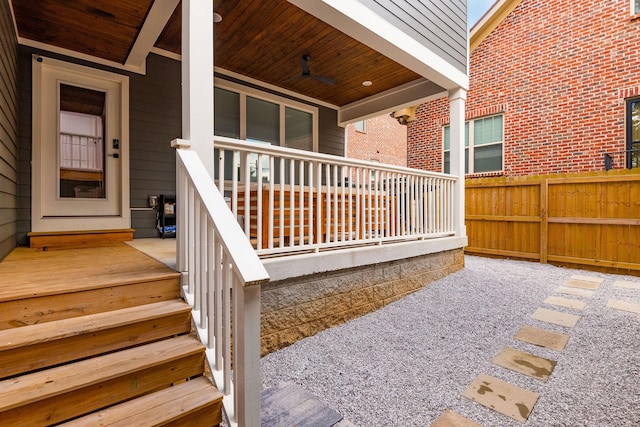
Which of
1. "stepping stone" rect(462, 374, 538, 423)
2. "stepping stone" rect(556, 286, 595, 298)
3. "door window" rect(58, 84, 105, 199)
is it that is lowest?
"stepping stone" rect(462, 374, 538, 423)

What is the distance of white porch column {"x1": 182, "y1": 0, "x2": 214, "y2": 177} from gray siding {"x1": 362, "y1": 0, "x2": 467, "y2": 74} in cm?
185

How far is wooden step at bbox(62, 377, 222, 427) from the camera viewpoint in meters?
1.38

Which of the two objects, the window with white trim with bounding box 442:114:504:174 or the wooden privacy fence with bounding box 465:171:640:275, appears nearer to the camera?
the wooden privacy fence with bounding box 465:171:640:275

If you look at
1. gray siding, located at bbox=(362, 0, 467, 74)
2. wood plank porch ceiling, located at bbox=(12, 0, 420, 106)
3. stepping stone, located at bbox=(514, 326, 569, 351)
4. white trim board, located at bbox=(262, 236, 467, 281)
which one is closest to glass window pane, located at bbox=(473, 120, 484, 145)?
gray siding, located at bbox=(362, 0, 467, 74)

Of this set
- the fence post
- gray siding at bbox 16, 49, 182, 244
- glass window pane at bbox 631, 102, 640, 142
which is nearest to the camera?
gray siding at bbox 16, 49, 182, 244

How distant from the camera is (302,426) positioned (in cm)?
172

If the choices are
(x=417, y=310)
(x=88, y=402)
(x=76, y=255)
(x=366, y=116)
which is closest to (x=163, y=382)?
(x=88, y=402)

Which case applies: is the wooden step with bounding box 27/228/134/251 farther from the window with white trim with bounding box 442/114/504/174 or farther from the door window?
the window with white trim with bounding box 442/114/504/174

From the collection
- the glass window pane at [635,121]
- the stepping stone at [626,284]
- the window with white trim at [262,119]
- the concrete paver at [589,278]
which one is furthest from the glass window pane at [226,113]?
the glass window pane at [635,121]

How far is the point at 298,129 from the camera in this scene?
19.4ft

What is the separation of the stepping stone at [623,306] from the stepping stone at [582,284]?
60cm

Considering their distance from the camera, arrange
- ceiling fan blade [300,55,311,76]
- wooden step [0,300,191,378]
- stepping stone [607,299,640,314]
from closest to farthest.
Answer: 1. wooden step [0,300,191,378]
2. stepping stone [607,299,640,314]
3. ceiling fan blade [300,55,311,76]

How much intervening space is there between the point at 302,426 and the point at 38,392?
1.24m

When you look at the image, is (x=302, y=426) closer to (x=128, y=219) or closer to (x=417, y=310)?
(x=417, y=310)
